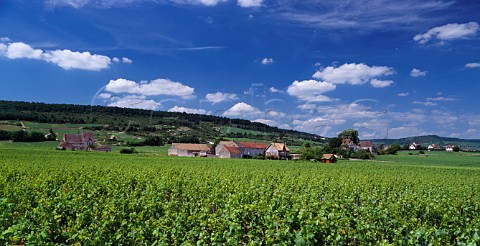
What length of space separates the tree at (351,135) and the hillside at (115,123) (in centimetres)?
3854

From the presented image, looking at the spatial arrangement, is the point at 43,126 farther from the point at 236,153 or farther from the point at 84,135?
the point at 236,153

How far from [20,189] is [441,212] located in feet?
55.9

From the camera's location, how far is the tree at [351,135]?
12303 centimetres

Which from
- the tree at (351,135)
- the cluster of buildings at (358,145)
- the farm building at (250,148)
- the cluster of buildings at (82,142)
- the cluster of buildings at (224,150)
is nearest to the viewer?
the cluster of buildings at (82,142)

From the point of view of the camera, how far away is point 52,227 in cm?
941

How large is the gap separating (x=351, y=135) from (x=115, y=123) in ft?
307

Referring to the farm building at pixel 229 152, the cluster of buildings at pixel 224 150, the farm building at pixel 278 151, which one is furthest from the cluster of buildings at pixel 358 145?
the farm building at pixel 229 152

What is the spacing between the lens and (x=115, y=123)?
145 meters

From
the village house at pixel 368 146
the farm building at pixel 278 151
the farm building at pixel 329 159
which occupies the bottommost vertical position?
the farm building at pixel 329 159

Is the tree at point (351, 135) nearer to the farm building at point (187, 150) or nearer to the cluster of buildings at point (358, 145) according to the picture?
the cluster of buildings at point (358, 145)

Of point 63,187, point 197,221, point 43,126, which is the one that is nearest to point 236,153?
point 43,126

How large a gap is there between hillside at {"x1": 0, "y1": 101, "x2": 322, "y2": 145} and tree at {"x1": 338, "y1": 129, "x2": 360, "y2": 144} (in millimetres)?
38539

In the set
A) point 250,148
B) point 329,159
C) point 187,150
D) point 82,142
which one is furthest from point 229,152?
point 82,142

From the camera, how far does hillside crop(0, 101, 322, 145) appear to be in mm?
116250
